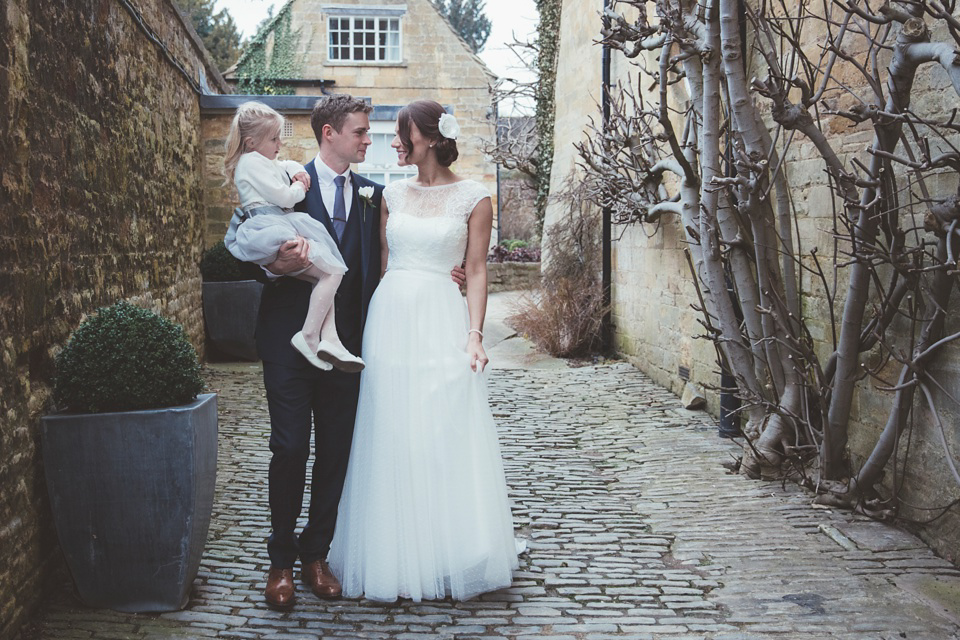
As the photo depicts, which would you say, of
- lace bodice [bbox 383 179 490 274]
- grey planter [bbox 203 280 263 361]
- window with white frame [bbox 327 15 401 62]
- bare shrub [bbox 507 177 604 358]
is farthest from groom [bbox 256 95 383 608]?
window with white frame [bbox 327 15 401 62]

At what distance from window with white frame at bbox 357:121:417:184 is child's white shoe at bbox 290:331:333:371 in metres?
16.5

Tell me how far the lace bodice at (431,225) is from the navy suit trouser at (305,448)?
58 centimetres

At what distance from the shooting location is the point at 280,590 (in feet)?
11.4

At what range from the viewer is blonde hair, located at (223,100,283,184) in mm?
3396

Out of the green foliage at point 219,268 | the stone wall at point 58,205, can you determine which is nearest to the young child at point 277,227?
the stone wall at point 58,205

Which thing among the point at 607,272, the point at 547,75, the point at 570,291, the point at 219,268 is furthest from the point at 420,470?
the point at 547,75

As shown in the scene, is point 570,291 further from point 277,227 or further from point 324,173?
point 277,227

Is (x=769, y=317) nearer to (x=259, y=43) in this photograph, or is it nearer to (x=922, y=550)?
(x=922, y=550)

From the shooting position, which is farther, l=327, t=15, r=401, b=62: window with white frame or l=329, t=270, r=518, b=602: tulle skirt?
l=327, t=15, r=401, b=62: window with white frame

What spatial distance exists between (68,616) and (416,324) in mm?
1823

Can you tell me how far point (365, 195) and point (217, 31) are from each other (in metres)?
26.7

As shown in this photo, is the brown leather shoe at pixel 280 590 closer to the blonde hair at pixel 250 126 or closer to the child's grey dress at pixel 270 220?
the child's grey dress at pixel 270 220

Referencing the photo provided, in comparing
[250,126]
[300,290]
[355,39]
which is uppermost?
[355,39]

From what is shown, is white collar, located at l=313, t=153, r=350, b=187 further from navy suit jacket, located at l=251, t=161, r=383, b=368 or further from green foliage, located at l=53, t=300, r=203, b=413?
green foliage, located at l=53, t=300, r=203, b=413
